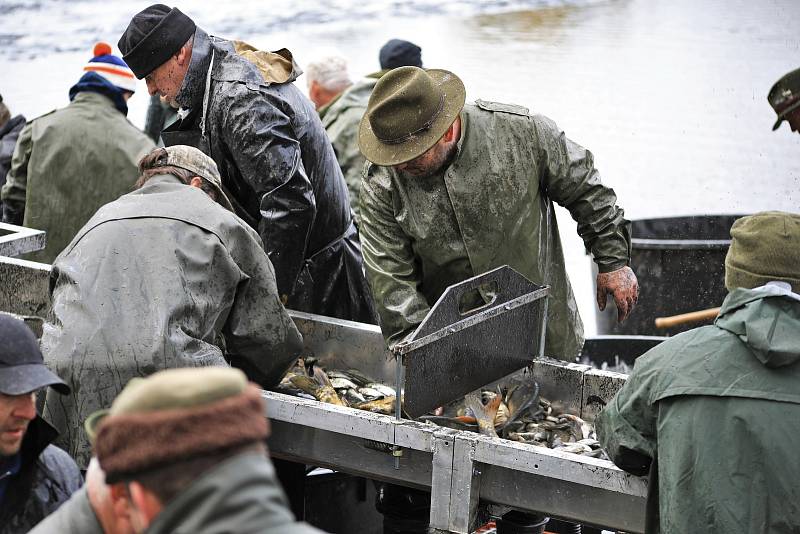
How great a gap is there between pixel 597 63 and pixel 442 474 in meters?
10.4

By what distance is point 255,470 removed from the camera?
5.48 feet

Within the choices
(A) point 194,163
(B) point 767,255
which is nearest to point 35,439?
(A) point 194,163

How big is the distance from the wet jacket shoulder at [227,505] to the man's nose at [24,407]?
121 cm

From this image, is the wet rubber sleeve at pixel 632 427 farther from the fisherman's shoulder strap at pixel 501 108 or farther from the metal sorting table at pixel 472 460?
the fisherman's shoulder strap at pixel 501 108

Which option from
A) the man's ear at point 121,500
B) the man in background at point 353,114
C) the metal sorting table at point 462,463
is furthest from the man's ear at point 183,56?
the man's ear at point 121,500

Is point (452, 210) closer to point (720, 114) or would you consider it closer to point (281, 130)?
point (281, 130)

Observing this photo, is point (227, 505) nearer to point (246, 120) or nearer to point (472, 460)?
point (472, 460)

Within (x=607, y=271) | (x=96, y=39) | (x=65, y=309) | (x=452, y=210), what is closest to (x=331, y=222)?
(x=452, y=210)

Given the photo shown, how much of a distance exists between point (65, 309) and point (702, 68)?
1061cm

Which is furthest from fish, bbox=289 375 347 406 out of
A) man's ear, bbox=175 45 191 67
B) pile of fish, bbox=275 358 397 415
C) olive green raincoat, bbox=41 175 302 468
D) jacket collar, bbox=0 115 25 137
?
jacket collar, bbox=0 115 25 137

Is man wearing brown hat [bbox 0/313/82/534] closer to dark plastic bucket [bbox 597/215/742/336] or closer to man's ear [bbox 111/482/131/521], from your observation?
man's ear [bbox 111/482/131/521]

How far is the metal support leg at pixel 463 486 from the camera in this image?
12.1 ft

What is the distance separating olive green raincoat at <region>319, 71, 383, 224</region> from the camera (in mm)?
7059

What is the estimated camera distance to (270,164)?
15.6 feet
